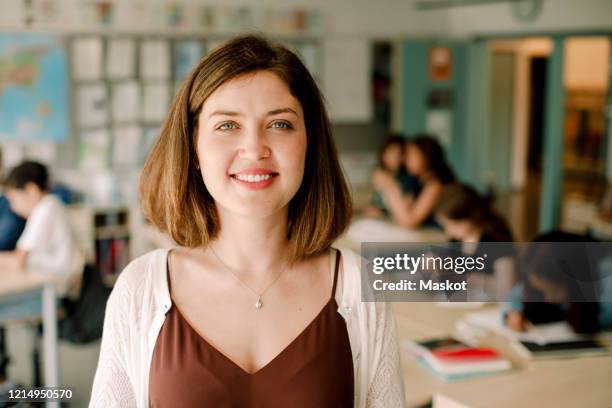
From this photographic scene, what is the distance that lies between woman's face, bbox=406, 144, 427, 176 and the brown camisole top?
113 inches

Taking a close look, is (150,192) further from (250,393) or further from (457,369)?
(457,369)

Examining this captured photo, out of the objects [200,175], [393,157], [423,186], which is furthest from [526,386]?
[393,157]

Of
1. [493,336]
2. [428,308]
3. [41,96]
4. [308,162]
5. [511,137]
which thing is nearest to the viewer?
[308,162]

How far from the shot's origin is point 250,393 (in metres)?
1.00

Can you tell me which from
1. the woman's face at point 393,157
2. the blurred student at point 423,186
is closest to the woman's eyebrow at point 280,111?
the blurred student at point 423,186

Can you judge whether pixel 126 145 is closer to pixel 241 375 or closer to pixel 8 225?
pixel 8 225

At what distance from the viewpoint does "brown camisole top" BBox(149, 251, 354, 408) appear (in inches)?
39.0

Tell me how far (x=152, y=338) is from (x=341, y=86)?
4542mm

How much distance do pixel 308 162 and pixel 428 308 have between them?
1.40m

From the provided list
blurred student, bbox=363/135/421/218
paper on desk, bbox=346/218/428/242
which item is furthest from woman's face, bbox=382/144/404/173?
paper on desk, bbox=346/218/428/242

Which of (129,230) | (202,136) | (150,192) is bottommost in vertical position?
(129,230)

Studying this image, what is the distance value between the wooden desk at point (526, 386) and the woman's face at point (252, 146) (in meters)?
0.90

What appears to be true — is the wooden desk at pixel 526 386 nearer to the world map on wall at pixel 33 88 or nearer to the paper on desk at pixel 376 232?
the paper on desk at pixel 376 232

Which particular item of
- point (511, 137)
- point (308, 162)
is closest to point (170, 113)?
point (308, 162)
